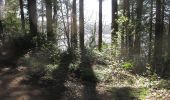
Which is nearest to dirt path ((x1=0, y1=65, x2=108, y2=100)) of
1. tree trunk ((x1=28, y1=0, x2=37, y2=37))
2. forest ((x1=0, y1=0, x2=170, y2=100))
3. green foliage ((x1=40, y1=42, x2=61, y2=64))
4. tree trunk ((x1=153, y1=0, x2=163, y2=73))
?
forest ((x1=0, y1=0, x2=170, y2=100))

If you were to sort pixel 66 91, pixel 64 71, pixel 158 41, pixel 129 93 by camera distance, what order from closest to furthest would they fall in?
pixel 66 91 → pixel 129 93 → pixel 64 71 → pixel 158 41

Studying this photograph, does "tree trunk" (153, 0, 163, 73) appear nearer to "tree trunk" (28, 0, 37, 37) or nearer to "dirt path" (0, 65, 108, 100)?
"tree trunk" (28, 0, 37, 37)

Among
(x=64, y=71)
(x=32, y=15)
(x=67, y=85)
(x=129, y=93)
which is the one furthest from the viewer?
(x=32, y=15)

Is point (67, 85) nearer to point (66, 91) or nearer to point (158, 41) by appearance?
point (66, 91)

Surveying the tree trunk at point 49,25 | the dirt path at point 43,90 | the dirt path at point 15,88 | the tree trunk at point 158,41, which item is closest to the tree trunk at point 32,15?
the tree trunk at point 49,25

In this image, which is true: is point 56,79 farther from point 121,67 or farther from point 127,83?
point 121,67

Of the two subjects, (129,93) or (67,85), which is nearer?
(129,93)

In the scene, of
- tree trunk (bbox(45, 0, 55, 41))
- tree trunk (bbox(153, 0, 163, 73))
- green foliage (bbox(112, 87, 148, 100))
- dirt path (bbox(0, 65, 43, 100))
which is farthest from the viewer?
Result: tree trunk (bbox(153, 0, 163, 73))

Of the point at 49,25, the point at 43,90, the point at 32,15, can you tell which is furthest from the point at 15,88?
the point at 32,15

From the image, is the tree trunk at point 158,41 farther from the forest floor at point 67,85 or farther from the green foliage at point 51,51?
the forest floor at point 67,85

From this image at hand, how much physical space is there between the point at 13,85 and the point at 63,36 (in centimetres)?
757

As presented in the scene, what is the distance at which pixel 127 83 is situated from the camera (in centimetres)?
1209

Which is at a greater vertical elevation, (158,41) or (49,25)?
(49,25)

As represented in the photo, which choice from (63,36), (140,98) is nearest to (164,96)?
(140,98)
